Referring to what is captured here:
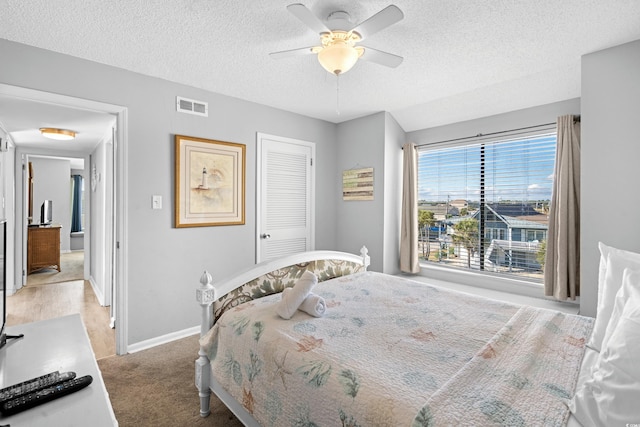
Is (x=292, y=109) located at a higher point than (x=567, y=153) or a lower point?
higher

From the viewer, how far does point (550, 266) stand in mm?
2844

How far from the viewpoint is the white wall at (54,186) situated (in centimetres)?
748

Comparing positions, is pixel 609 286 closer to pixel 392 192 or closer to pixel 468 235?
pixel 468 235

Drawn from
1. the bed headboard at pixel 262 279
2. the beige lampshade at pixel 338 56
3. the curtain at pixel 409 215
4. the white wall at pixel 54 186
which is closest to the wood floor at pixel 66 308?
the bed headboard at pixel 262 279

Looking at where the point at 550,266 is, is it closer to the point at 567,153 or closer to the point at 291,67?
the point at 567,153

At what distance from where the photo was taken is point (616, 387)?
85 centimetres

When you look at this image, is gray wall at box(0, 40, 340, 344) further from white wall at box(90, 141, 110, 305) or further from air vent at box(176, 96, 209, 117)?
white wall at box(90, 141, 110, 305)

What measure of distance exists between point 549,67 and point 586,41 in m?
0.40

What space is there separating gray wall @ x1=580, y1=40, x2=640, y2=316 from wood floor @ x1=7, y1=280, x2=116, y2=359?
3.89 metres

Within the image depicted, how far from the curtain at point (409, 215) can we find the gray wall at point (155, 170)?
184 centimetres

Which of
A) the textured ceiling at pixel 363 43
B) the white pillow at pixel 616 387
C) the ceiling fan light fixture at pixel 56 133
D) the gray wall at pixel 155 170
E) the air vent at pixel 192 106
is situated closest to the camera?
the white pillow at pixel 616 387

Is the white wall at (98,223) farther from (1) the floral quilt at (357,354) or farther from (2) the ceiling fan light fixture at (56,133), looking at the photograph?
(1) the floral quilt at (357,354)


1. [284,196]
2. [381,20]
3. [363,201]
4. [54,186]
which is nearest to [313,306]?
[381,20]

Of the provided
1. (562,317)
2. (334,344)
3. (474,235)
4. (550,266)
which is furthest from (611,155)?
(334,344)
